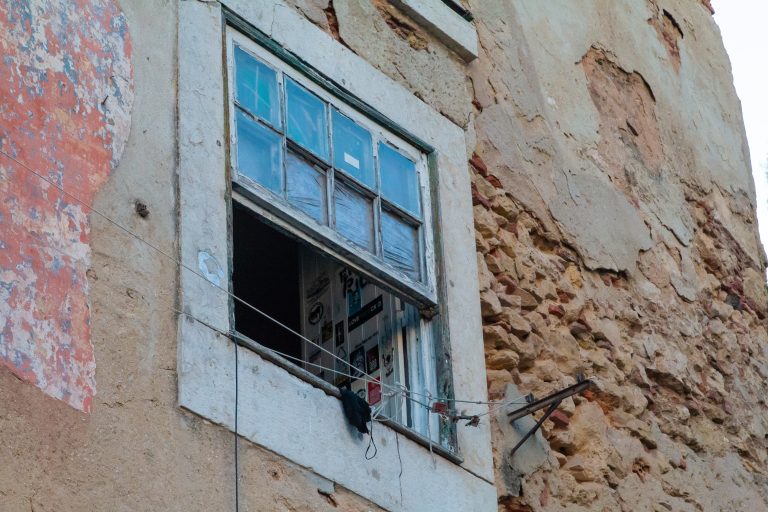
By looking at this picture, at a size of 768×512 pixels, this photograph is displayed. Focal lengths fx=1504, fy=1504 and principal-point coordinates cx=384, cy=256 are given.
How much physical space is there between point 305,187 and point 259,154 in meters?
0.24

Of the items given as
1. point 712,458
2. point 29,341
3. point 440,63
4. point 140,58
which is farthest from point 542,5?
point 29,341

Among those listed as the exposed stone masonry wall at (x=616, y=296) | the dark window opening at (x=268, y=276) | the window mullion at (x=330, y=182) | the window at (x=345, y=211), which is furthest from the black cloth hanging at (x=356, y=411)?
the dark window opening at (x=268, y=276)

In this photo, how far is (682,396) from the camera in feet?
24.2

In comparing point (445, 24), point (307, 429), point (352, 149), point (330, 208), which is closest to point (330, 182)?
point (330, 208)

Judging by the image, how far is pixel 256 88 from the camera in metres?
5.73

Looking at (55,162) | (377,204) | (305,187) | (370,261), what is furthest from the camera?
(377,204)

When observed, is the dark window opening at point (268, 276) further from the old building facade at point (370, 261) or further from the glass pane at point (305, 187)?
the glass pane at point (305, 187)

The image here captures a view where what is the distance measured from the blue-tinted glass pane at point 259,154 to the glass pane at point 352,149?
0.33 metres

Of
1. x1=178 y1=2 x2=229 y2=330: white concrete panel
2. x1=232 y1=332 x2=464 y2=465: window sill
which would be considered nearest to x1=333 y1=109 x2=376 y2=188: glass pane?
x1=178 y1=2 x2=229 y2=330: white concrete panel

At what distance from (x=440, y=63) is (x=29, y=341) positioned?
3.02 meters

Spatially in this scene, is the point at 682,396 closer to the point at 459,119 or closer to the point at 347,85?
the point at 459,119

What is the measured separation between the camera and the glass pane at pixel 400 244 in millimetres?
6008

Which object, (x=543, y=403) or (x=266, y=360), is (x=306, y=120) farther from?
(x=543, y=403)

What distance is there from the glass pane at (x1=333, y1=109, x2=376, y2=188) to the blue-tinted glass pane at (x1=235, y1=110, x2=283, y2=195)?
12.9 inches
